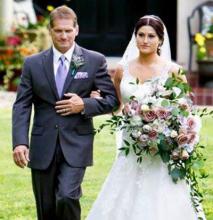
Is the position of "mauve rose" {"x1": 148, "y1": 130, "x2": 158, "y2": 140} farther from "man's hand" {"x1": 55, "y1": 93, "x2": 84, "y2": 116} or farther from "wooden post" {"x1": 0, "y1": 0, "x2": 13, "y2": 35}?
"wooden post" {"x1": 0, "y1": 0, "x2": 13, "y2": 35}

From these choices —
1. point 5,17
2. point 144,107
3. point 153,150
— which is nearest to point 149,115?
point 144,107

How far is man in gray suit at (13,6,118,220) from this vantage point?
22.6ft

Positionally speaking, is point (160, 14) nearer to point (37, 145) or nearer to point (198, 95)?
point (198, 95)

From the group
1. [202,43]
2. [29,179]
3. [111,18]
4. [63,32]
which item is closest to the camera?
[63,32]

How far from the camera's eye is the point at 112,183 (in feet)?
24.4

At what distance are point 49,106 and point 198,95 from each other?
845 centimetres

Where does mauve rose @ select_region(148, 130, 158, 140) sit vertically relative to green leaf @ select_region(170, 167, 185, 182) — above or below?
above

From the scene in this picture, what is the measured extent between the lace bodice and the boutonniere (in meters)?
0.41

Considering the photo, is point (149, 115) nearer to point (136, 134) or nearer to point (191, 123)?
point (136, 134)

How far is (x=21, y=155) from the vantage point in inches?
270

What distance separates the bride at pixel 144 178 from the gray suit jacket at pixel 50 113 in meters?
0.12

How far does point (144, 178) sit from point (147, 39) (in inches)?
37.2

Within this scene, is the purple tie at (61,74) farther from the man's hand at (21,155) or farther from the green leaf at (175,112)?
the green leaf at (175,112)

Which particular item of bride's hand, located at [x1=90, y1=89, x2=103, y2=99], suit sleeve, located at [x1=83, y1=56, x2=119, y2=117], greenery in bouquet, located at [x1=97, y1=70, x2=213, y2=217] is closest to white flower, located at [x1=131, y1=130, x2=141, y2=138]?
greenery in bouquet, located at [x1=97, y1=70, x2=213, y2=217]
